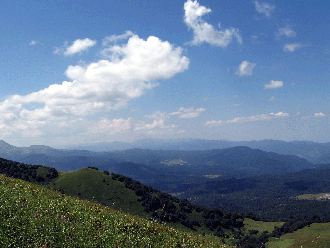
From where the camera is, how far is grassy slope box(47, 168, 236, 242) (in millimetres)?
136750

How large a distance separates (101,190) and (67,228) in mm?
146422

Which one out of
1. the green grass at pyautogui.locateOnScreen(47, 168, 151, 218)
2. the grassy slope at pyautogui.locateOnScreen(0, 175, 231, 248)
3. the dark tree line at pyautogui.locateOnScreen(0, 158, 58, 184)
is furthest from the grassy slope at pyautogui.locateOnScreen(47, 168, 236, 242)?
the grassy slope at pyautogui.locateOnScreen(0, 175, 231, 248)

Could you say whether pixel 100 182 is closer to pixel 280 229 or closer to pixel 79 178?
pixel 79 178

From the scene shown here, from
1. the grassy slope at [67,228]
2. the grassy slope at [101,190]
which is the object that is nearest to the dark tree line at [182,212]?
the grassy slope at [101,190]

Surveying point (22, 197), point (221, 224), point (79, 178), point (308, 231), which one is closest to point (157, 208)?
point (221, 224)

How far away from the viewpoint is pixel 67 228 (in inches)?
499

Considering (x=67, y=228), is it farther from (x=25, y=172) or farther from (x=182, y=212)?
(x=25, y=172)

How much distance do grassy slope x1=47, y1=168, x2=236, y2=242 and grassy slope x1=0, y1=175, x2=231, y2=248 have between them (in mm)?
124811

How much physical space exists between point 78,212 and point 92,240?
3.30m

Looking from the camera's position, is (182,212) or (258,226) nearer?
(182,212)

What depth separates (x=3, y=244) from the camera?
418 inches

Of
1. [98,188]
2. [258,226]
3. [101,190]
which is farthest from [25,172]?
[258,226]

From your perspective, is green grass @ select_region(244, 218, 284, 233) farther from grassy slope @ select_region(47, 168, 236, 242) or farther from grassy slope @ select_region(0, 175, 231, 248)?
grassy slope @ select_region(0, 175, 231, 248)

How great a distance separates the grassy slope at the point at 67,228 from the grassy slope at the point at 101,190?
409 feet
